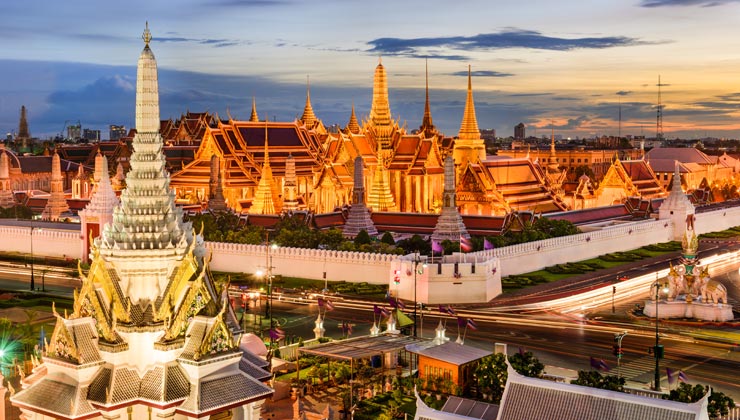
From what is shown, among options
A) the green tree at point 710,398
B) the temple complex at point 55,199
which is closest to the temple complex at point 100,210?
the temple complex at point 55,199

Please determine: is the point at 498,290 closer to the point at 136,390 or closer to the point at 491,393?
the point at 491,393

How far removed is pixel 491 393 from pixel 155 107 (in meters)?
13.6

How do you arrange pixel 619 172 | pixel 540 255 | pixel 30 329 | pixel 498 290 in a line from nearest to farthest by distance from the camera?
pixel 30 329, pixel 498 290, pixel 540 255, pixel 619 172

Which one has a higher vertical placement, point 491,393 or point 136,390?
point 136,390

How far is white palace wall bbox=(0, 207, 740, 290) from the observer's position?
169 ft

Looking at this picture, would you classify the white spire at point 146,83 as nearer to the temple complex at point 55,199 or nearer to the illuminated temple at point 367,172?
the illuminated temple at point 367,172

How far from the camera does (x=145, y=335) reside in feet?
61.2

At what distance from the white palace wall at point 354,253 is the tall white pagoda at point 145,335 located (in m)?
25.4

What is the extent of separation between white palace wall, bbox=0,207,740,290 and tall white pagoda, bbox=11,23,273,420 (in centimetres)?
2544

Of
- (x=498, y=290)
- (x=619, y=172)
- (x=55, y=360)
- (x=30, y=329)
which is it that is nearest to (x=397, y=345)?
(x=30, y=329)

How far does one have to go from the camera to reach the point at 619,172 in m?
88.8

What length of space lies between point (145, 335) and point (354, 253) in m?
33.6

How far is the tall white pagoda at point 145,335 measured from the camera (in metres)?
18.1

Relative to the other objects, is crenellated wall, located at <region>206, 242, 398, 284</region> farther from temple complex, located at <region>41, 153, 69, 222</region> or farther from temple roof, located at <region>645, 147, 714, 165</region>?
temple roof, located at <region>645, 147, 714, 165</region>
